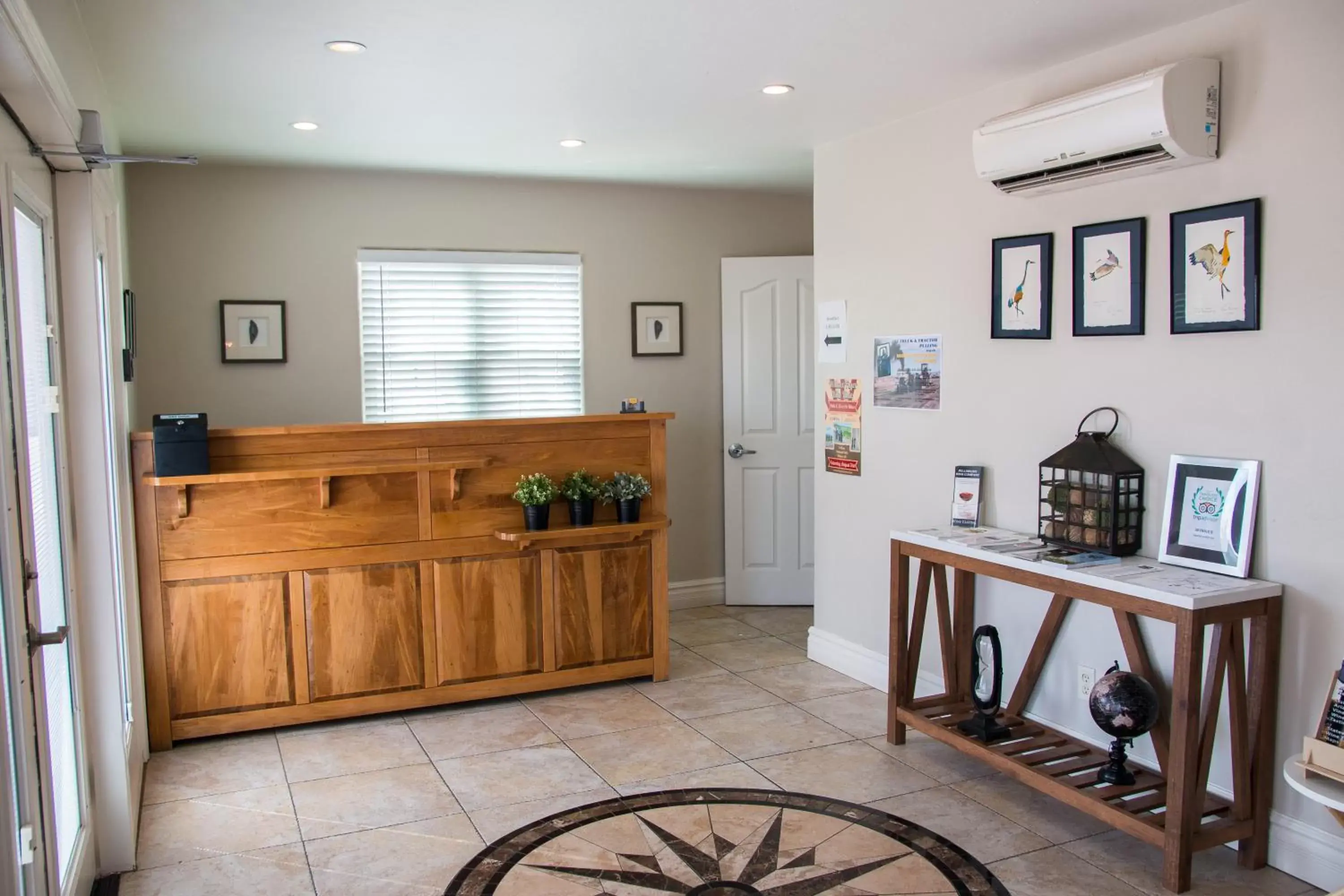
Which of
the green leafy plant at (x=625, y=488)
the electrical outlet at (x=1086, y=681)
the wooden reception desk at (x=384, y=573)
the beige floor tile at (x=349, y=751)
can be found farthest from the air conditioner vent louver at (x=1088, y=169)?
the beige floor tile at (x=349, y=751)

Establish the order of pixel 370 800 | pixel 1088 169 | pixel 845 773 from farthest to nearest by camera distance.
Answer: pixel 845 773 < pixel 370 800 < pixel 1088 169

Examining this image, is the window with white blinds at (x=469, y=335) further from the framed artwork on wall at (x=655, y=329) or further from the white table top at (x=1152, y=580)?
the white table top at (x=1152, y=580)

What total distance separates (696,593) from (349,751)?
2.69 metres

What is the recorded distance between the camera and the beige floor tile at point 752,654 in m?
5.00

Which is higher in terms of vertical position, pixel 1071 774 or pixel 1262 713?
pixel 1262 713

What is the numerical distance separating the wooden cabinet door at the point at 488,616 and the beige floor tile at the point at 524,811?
3.46 ft

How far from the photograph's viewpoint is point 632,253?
5.92 m

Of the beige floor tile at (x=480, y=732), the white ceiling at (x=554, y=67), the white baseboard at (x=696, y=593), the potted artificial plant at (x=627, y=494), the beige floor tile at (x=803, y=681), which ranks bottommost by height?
the beige floor tile at (x=480, y=732)

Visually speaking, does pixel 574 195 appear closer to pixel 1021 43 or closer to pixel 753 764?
pixel 1021 43

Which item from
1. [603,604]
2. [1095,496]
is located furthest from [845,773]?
[603,604]

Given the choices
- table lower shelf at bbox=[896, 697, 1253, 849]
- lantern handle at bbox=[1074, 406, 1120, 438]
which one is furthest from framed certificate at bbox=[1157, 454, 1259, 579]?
table lower shelf at bbox=[896, 697, 1253, 849]

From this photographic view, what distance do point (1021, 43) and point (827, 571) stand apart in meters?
2.52

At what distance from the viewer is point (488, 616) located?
4.42 m

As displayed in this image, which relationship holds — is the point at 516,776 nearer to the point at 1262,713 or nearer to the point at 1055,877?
the point at 1055,877
